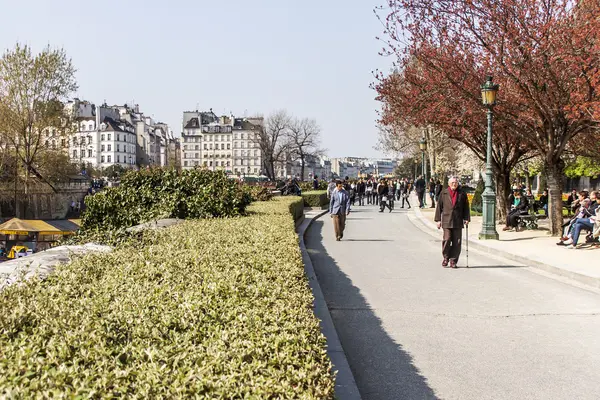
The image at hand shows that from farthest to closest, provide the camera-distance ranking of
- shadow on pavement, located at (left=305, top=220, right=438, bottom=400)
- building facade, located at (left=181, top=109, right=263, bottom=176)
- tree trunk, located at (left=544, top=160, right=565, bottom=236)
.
→ 1. building facade, located at (left=181, top=109, right=263, bottom=176)
2. tree trunk, located at (left=544, top=160, right=565, bottom=236)
3. shadow on pavement, located at (left=305, top=220, right=438, bottom=400)

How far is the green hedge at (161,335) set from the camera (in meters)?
2.87

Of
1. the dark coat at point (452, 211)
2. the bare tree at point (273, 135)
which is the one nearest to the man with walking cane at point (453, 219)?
the dark coat at point (452, 211)

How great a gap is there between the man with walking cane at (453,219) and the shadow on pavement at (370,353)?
112 inches

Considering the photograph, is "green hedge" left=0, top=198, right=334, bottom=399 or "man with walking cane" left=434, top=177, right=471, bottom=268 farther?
"man with walking cane" left=434, top=177, right=471, bottom=268

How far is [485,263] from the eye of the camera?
A: 12648mm

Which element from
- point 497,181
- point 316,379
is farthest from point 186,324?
point 497,181

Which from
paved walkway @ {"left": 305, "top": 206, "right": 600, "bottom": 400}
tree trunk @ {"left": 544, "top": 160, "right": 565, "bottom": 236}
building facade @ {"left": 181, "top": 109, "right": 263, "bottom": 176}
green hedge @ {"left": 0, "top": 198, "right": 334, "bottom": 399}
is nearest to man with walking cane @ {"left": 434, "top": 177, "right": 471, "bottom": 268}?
paved walkway @ {"left": 305, "top": 206, "right": 600, "bottom": 400}

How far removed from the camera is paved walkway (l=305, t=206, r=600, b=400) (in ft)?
16.8

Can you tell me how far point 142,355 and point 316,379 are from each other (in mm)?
913

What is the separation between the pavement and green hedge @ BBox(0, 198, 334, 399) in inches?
254

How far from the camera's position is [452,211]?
1194cm

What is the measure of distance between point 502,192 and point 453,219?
11924mm

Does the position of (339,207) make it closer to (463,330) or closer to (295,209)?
(295,209)

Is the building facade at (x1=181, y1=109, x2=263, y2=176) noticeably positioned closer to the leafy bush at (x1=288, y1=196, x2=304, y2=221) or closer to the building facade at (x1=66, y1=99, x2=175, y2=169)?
the building facade at (x1=66, y1=99, x2=175, y2=169)
